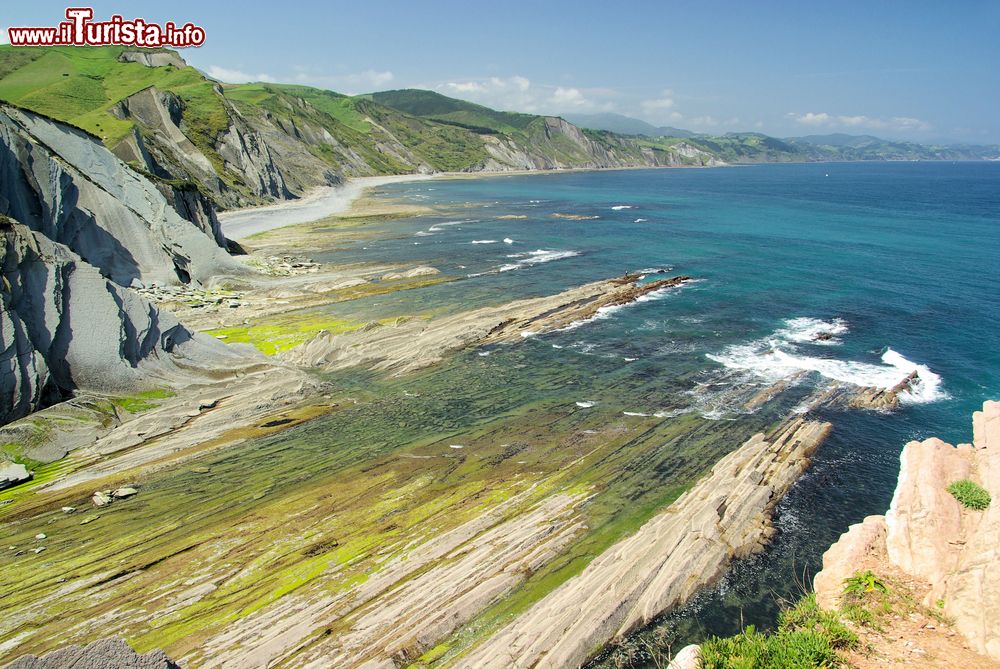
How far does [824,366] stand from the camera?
38969 millimetres

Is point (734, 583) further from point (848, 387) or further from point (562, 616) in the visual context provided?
point (848, 387)

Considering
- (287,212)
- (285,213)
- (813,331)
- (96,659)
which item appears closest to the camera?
(96,659)

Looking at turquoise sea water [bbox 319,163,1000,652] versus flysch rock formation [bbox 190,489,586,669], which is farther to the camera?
turquoise sea water [bbox 319,163,1000,652]

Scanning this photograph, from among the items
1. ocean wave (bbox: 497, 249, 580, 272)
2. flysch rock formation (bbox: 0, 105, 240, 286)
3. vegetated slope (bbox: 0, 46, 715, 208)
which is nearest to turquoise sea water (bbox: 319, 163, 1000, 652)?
ocean wave (bbox: 497, 249, 580, 272)

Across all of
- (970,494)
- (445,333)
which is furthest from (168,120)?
(970,494)

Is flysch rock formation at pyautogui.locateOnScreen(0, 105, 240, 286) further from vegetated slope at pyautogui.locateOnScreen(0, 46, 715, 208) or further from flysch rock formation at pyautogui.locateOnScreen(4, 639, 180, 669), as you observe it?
flysch rock formation at pyautogui.locateOnScreen(4, 639, 180, 669)

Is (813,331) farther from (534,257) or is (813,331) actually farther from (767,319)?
(534,257)

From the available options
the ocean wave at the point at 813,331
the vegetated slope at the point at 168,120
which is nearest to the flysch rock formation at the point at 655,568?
the ocean wave at the point at 813,331

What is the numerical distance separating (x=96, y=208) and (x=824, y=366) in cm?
6081

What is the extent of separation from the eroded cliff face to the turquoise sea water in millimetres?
18540

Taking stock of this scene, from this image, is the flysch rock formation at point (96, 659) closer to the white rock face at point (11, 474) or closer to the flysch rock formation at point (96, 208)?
the white rock face at point (11, 474)

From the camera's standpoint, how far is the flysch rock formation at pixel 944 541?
14.8 metres

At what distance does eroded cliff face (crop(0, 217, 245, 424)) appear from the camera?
2728 centimetres

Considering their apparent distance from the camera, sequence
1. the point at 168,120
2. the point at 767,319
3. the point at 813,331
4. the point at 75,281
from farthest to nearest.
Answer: the point at 168,120 → the point at 767,319 → the point at 813,331 → the point at 75,281
